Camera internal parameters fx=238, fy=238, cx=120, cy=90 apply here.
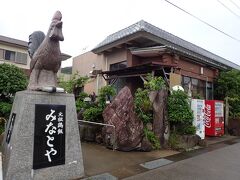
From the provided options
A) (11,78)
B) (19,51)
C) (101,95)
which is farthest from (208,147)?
(19,51)

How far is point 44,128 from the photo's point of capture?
201 inches

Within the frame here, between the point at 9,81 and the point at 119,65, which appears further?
the point at 119,65

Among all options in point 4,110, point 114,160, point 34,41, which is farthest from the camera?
point 4,110

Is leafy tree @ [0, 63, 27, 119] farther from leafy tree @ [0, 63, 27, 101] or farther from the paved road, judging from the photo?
the paved road

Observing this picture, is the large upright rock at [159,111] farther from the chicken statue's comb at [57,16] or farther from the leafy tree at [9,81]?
the leafy tree at [9,81]

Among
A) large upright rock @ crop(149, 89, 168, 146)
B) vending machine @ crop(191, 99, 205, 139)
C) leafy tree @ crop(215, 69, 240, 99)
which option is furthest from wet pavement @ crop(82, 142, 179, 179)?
leafy tree @ crop(215, 69, 240, 99)

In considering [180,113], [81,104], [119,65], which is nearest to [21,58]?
[119,65]

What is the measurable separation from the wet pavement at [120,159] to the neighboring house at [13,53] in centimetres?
1780

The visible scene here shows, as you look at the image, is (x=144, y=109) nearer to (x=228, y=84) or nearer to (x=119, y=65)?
(x=119, y=65)

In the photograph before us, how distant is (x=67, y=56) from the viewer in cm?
2772

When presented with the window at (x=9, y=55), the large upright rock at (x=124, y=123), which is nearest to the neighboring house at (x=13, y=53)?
the window at (x=9, y=55)

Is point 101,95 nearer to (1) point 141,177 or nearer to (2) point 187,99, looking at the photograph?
(2) point 187,99

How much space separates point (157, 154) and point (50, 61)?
4693 millimetres

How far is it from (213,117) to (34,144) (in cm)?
969
